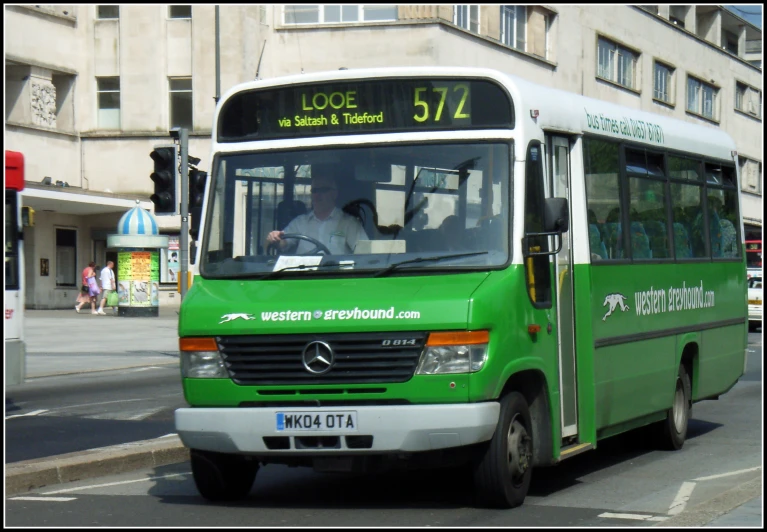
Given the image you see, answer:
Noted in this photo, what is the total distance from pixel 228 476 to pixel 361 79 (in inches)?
107

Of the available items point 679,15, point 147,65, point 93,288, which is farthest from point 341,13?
point 679,15

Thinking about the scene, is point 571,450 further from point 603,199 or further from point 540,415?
point 603,199

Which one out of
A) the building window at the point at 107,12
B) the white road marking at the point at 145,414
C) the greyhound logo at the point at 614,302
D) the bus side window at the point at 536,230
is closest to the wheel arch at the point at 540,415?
the bus side window at the point at 536,230

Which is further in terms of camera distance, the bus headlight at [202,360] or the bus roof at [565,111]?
the bus roof at [565,111]

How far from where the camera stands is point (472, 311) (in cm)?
743

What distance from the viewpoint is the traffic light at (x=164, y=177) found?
14836 millimetres

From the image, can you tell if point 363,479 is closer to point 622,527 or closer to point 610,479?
point 610,479

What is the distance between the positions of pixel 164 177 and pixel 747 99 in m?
62.6

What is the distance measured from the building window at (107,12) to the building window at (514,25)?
45.7 ft

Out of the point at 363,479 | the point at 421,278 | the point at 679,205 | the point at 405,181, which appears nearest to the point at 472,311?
the point at 421,278

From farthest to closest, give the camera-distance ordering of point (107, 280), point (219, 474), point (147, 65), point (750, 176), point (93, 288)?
point (750, 176) < point (147, 65) < point (107, 280) < point (93, 288) < point (219, 474)

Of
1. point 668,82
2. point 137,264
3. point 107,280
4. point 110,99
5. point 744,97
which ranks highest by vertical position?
point 744,97

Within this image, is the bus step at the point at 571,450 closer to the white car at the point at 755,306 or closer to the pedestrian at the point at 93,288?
the white car at the point at 755,306

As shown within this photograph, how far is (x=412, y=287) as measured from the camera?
7.70 meters
